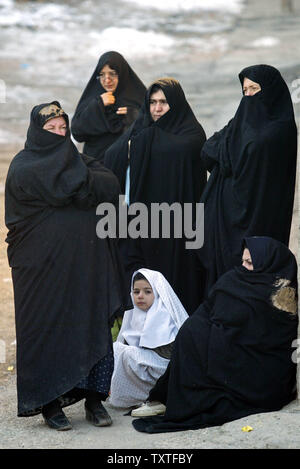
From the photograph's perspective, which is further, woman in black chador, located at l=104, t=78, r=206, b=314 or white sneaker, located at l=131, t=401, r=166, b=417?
woman in black chador, located at l=104, t=78, r=206, b=314

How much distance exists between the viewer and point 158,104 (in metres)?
5.75

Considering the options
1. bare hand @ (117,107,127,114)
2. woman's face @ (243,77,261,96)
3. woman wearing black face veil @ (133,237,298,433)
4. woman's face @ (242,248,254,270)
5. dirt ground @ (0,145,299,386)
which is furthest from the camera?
bare hand @ (117,107,127,114)

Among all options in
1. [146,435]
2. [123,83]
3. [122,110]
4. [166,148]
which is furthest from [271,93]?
[146,435]

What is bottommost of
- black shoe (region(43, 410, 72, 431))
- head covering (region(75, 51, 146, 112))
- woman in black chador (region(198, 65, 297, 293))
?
black shoe (region(43, 410, 72, 431))

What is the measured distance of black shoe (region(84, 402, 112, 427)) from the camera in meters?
4.74

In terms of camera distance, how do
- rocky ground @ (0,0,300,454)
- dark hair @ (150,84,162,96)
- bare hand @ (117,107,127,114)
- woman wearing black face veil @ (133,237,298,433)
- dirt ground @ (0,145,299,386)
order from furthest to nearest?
bare hand @ (117,107,127,114) → dirt ground @ (0,145,299,386) → dark hair @ (150,84,162,96) → woman wearing black face veil @ (133,237,298,433) → rocky ground @ (0,0,300,454)

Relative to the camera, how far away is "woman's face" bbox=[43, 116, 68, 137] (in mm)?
4668

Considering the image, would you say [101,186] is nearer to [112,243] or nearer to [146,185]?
[112,243]

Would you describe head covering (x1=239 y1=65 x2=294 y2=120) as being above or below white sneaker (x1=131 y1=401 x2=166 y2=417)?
above

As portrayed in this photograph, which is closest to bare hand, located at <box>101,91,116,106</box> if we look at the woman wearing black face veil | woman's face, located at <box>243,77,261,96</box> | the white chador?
woman's face, located at <box>243,77,261,96</box>

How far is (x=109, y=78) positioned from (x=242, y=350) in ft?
8.78

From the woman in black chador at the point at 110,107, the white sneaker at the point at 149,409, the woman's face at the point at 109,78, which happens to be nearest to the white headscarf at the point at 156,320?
the white sneaker at the point at 149,409

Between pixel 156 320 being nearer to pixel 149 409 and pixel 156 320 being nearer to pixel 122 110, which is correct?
pixel 149 409

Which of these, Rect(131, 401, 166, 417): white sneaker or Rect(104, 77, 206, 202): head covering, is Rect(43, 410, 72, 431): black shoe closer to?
Rect(131, 401, 166, 417): white sneaker
